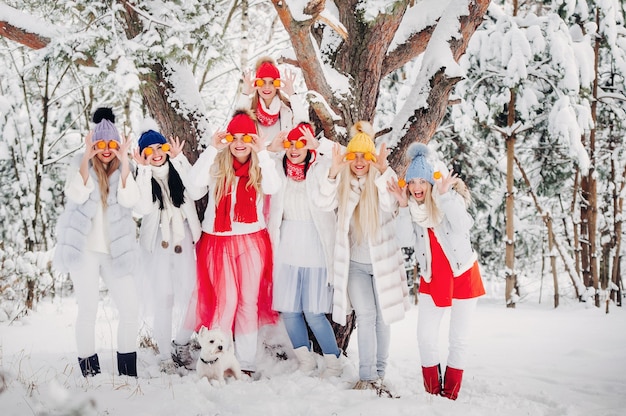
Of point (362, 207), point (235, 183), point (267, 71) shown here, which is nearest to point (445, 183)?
point (362, 207)

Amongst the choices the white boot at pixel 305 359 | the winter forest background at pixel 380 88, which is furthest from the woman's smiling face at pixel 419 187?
the white boot at pixel 305 359

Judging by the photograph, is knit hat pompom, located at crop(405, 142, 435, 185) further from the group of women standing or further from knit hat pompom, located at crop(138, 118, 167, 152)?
knit hat pompom, located at crop(138, 118, 167, 152)

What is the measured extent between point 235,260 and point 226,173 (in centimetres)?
66

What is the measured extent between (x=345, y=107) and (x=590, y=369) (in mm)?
3267

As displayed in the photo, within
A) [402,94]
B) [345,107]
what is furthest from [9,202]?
[345,107]

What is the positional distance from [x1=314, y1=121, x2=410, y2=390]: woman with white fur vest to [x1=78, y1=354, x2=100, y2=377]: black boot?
1.76 metres

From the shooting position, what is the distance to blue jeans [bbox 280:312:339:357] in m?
3.86

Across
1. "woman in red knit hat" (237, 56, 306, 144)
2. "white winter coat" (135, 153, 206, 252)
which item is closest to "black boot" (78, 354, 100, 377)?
"white winter coat" (135, 153, 206, 252)

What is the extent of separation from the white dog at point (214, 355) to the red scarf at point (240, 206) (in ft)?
2.54

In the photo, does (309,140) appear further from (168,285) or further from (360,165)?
(168,285)

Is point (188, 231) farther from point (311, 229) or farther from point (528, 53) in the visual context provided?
point (528, 53)

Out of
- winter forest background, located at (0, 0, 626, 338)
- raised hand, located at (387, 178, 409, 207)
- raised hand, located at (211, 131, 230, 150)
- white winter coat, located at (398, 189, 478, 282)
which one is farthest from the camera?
winter forest background, located at (0, 0, 626, 338)

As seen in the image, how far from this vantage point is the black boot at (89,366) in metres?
3.57

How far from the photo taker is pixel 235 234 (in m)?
3.83
